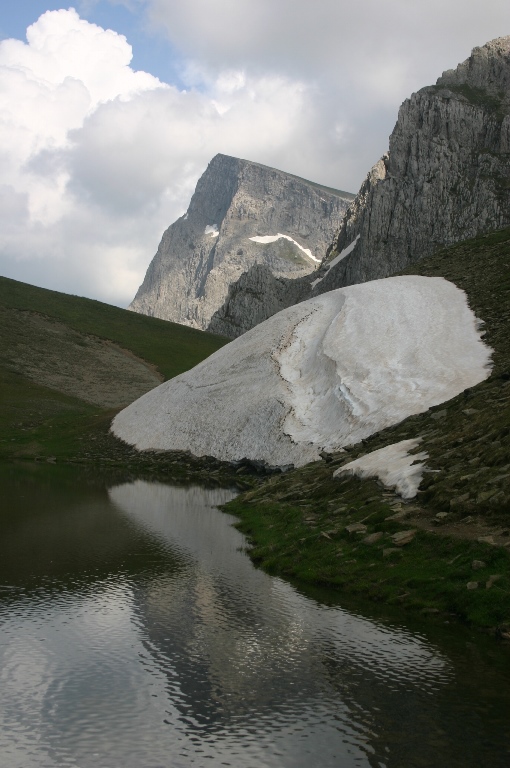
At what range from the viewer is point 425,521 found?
24.8 meters

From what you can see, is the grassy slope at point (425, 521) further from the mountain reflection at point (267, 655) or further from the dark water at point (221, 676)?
the mountain reflection at point (267, 655)

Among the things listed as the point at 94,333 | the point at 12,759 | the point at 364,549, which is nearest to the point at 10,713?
the point at 12,759

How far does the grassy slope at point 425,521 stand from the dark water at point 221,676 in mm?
1309

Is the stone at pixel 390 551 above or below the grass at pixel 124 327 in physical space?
below

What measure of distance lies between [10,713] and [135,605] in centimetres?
755

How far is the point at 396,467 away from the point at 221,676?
56.1 feet

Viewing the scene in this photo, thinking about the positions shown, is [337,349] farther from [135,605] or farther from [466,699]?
[466,699]

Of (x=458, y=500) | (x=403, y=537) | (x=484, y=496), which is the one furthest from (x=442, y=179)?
(x=403, y=537)

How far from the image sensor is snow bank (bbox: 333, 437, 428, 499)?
28.6 meters

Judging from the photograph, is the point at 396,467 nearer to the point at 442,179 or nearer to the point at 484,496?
the point at 484,496

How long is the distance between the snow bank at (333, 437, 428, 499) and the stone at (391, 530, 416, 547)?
362 cm

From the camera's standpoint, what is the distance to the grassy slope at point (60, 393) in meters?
77.8

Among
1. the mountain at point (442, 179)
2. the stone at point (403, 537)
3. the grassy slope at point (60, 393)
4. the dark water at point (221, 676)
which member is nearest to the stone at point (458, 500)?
the stone at point (403, 537)

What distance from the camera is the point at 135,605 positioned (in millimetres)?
21328
